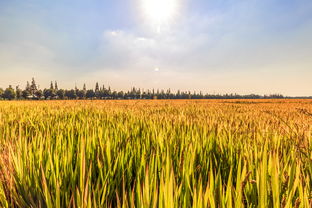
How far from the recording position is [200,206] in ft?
1.76

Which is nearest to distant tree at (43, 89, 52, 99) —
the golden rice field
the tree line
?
the tree line

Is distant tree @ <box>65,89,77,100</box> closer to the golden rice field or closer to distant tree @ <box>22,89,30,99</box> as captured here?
distant tree @ <box>22,89,30,99</box>

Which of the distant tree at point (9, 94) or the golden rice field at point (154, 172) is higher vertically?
the distant tree at point (9, 94)

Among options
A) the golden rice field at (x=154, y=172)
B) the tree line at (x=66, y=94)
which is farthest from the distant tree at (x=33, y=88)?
the golden rice field at (x=154, y=172)

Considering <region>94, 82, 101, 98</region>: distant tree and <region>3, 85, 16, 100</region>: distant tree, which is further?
<region>94, 82, 101, 98</region>: distant tree

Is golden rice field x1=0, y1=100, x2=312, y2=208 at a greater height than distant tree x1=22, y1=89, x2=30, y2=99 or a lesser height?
lesser

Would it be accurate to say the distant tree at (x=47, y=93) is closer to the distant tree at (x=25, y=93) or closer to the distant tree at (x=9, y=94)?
the distant tree at (x=25, y=93)

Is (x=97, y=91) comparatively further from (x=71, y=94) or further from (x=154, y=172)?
(x=154, y=172)

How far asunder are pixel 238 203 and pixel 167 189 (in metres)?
0.22

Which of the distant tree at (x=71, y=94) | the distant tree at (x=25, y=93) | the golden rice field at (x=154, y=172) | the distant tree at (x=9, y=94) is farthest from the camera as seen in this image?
the distant tree at (x=71, y=94)

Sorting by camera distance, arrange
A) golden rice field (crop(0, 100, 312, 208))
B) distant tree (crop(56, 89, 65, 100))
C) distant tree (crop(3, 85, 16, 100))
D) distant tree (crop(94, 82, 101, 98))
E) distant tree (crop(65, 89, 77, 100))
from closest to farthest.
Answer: golden rice field (crop(0, 100, 312, 208)), distant tree (crop(3, 85, 16, 100)), distant tree (crop(56, 89, 65, 100)), distant tree (crop(65, 89, 77, 100)), distant tree (crop(94, 82, 101, 98))

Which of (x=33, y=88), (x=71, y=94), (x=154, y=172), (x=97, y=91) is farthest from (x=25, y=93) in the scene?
(x=154, y=172)

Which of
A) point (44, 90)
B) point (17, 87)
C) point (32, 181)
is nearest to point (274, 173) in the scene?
point (32, 181)

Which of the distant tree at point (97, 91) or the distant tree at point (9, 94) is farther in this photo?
the distant tree at point (97, 91)
